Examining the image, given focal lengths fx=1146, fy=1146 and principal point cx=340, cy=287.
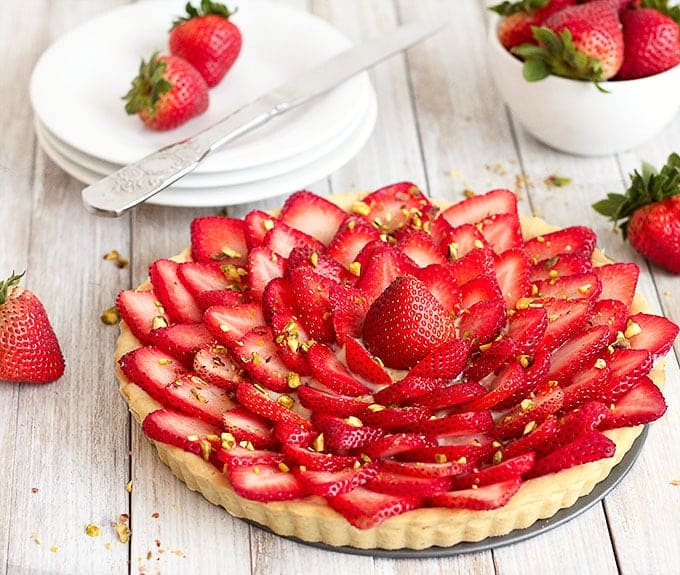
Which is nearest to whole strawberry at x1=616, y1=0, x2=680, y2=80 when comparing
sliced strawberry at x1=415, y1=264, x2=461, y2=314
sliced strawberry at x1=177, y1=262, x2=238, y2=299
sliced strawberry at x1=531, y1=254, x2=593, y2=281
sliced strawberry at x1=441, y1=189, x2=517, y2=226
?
sliced strawberry at x1=441, y1=189, x2=517, y2=226

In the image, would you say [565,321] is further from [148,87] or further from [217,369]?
[148,87]

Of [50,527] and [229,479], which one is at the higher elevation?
[229,479]

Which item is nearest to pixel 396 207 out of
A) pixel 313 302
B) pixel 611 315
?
pixel 313 302

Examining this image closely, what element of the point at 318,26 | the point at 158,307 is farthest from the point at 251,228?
the point at 318,26

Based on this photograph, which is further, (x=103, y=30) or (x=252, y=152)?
(x=103, y=30)

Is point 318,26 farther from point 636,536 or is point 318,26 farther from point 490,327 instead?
point 636,536

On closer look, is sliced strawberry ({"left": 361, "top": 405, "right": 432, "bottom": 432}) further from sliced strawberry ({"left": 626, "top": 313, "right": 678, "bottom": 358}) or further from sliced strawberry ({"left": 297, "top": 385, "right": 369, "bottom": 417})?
sliced strawberry ({"left": 626, "top": 313, "right": 678, "bottom": 358})
